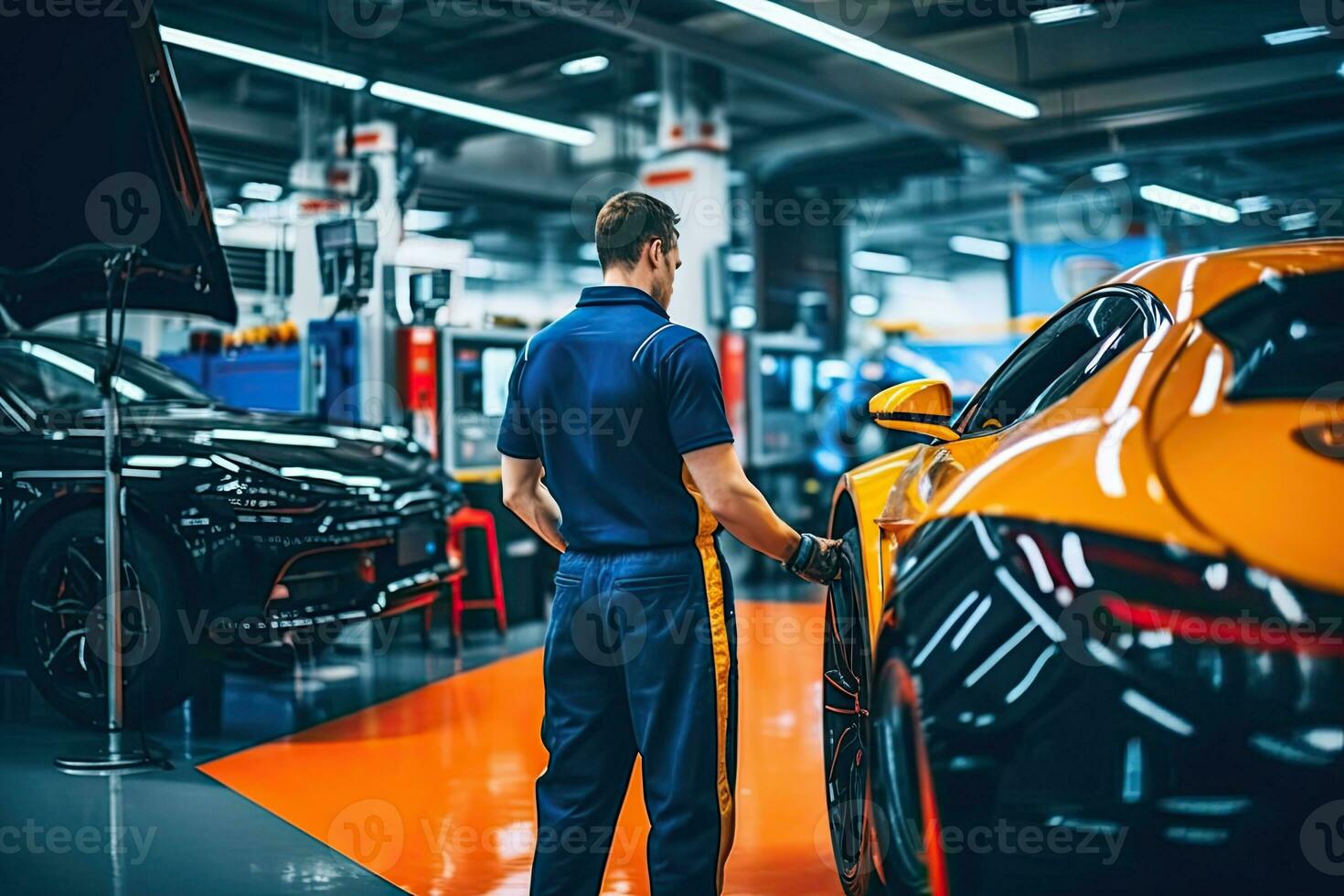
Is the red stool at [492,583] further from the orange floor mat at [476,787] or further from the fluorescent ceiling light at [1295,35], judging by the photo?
the fluorescent ceiling light at [1295,35]

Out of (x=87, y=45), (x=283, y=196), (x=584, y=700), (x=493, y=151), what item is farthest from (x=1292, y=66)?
(x=584, y=700)

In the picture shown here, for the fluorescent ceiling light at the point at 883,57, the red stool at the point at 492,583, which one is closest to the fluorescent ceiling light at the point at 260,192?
the fluorescent ceiling light at the point at 883,57

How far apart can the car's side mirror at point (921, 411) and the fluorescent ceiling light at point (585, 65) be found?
29.5 feet

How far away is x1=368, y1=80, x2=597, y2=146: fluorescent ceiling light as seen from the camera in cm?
848

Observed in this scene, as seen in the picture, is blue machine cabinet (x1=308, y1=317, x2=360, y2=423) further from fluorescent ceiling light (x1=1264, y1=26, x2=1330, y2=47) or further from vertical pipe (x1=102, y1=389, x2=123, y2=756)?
fluorescent ceiling light (x1=1264, y1=26, x2=1330, y2=47)

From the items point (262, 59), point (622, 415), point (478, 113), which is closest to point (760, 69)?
point (478, 113)

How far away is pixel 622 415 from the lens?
2.12 metres

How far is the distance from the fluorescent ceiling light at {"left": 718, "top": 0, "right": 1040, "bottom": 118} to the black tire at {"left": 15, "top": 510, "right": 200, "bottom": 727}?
428cm

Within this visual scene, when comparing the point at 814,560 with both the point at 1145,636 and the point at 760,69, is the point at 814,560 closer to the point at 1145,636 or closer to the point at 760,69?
the point at 1145,636

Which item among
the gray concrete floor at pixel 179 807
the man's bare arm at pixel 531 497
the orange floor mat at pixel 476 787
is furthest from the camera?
the orange floor mat at pixel 476 787

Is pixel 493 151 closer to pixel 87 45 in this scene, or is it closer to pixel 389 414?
pixel 389 414

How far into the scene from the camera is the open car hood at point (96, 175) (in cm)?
377

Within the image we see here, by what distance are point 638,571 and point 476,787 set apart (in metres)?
1.98

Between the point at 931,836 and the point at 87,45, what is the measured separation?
11.5ft
